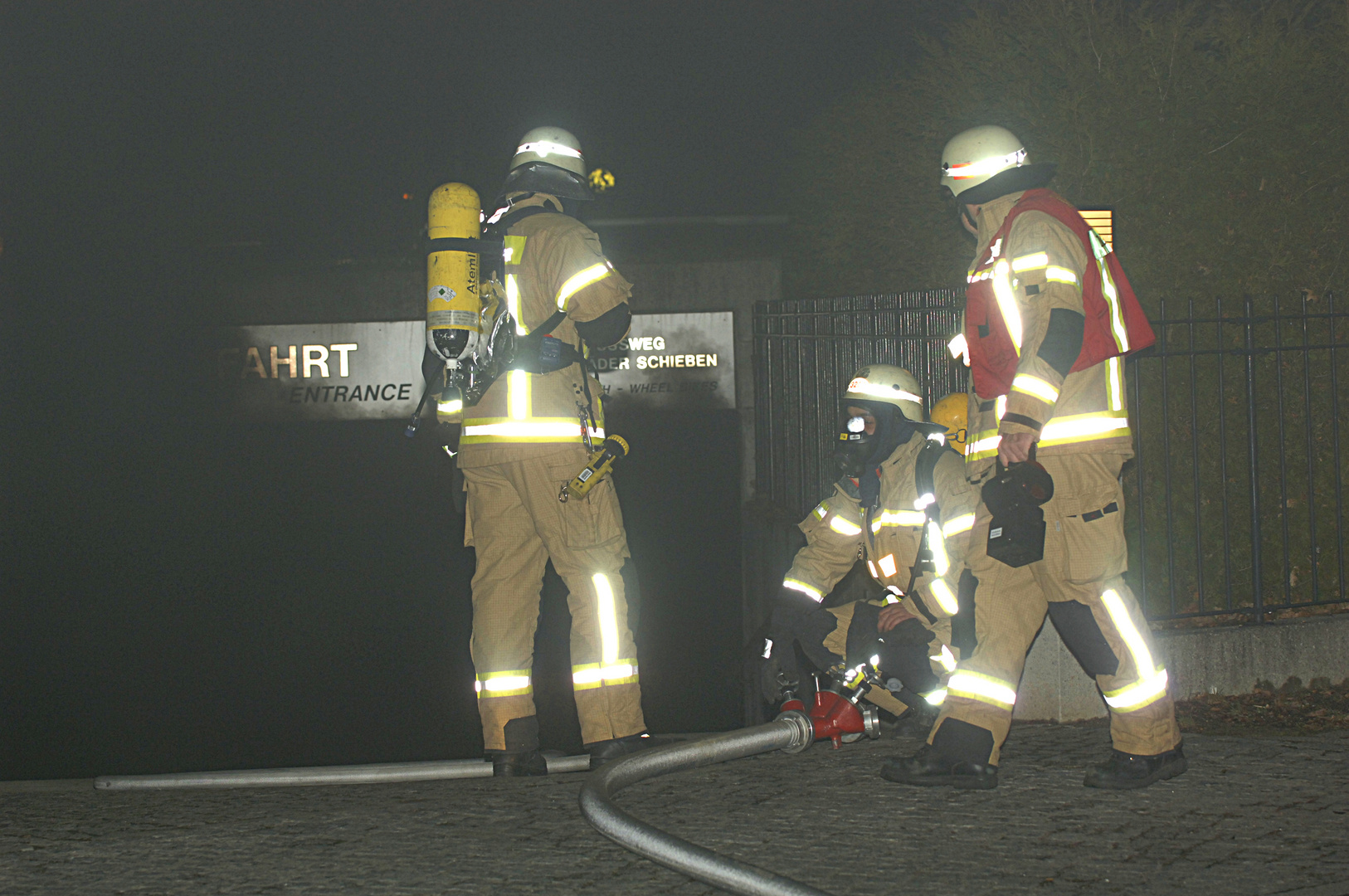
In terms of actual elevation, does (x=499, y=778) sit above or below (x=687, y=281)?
below

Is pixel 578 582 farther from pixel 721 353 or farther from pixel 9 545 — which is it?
pixel 9 545

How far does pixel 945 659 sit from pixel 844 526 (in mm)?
608

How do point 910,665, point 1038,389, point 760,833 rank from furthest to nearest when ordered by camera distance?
point 910,665
point 1038,389
point 760,833

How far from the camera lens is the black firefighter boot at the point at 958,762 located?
365cm

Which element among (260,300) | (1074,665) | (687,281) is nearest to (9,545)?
(260,300)

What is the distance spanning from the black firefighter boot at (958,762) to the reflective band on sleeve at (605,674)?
100 centimetres

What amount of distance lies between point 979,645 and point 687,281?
Result: 822 centimetres

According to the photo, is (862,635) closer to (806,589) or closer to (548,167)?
(806,589)

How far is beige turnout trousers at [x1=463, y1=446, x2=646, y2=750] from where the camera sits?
424cm

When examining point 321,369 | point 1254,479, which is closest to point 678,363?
point 321,369

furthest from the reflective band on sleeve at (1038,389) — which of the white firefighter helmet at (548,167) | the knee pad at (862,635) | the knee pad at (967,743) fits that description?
the white firefighter helmet at (548,167)

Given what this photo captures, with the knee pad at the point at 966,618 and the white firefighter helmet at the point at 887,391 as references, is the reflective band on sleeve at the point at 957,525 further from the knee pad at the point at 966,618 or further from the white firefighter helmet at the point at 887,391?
the white firefighter helmet at the point at 887,391

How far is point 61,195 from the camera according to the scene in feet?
39.9

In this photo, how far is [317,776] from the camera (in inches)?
164
